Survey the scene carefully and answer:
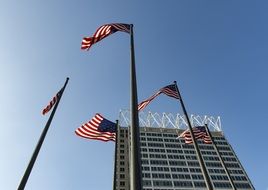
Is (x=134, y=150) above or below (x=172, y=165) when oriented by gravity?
below

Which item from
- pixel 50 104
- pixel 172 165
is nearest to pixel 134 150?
pixel 50 104

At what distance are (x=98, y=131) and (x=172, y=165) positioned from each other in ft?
400

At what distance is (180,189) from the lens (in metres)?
128

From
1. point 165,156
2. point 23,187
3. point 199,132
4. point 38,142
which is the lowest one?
point 23,187

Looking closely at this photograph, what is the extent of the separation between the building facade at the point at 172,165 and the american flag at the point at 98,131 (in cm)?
9984

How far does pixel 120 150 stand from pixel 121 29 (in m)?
136

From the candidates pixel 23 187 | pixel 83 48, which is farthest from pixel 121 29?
pixel 23 187

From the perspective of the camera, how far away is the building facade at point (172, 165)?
129625 mm

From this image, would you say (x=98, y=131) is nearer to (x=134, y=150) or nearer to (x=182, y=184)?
(x=134, y=150)

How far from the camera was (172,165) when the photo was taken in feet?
461

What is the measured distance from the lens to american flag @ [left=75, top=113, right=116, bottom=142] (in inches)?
952

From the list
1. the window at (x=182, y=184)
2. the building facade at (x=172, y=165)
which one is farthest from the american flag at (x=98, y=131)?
the window at (x=182, y=184)

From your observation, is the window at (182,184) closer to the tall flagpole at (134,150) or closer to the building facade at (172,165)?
the building facade at (172,165)

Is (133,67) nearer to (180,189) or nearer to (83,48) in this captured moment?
(83,48)
